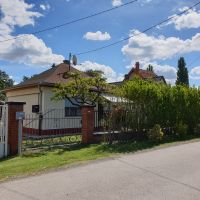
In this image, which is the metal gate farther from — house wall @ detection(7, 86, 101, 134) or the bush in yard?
house wall @ detection(7, 86, 101, 134)

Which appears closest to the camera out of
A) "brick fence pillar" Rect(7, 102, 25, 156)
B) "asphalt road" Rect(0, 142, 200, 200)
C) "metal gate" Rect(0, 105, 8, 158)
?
"asphalt road" Rect(0, 142, 200, 200)

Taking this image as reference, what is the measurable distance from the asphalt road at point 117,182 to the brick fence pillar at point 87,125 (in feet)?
13.8

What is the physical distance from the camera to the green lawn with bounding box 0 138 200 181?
9.55 m

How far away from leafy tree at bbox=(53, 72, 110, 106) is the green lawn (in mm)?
5833

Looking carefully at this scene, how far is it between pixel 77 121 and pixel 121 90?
742 cm

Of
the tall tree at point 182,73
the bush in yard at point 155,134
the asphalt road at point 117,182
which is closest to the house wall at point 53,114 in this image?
the bush in yard at point 155,134

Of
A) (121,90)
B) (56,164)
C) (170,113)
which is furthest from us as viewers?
(170,113)

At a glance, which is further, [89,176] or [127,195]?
[89,176]

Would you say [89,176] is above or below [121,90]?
below

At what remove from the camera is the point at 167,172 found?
357 inches

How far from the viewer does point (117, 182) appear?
7.95 meters

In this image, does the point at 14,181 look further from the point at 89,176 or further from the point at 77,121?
the point at 77,121

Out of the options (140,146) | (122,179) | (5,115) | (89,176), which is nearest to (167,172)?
(122,179)

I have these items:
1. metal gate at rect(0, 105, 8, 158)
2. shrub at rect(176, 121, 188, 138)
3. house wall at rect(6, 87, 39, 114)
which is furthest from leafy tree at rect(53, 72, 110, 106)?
metal gate at rect(0, 105, 8, 158)
